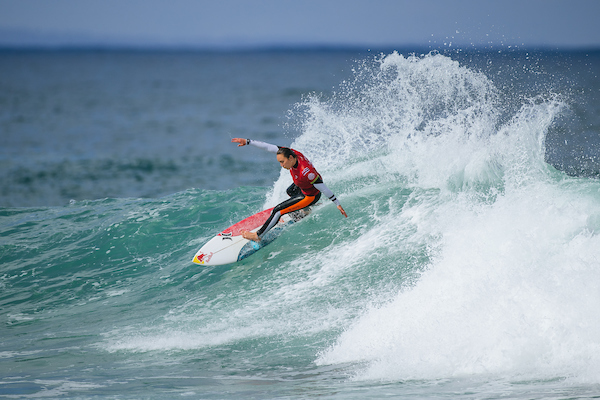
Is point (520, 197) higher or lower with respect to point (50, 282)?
higher

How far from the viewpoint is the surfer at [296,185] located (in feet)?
27.3

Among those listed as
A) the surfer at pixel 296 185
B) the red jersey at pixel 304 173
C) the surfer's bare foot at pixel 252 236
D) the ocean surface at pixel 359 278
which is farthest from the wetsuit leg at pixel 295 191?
the surfer's bare foot at pixel 252 236

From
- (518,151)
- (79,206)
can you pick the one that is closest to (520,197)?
(518,151)

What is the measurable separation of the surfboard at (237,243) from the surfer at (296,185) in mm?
134

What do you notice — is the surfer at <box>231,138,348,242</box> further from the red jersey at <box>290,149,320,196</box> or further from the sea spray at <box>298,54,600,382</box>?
the sea spray at <box>298,54,600,382</box>

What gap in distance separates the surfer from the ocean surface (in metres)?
0.39

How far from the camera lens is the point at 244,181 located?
1964cm

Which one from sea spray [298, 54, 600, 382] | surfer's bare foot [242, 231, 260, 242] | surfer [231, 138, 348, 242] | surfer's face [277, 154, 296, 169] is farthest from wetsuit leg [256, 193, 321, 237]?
sea spray [298, 54, 600, 382]

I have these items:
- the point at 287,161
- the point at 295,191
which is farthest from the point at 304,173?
the point at 295,191

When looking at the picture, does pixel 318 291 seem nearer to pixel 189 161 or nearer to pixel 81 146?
pixel 189 161

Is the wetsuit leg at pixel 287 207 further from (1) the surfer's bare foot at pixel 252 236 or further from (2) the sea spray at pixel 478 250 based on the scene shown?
(2) the sea spray at pixel 478 250

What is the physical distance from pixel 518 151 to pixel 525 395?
4.80 m

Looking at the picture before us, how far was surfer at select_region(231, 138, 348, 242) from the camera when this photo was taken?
8.31 m

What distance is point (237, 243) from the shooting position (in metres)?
8.98
